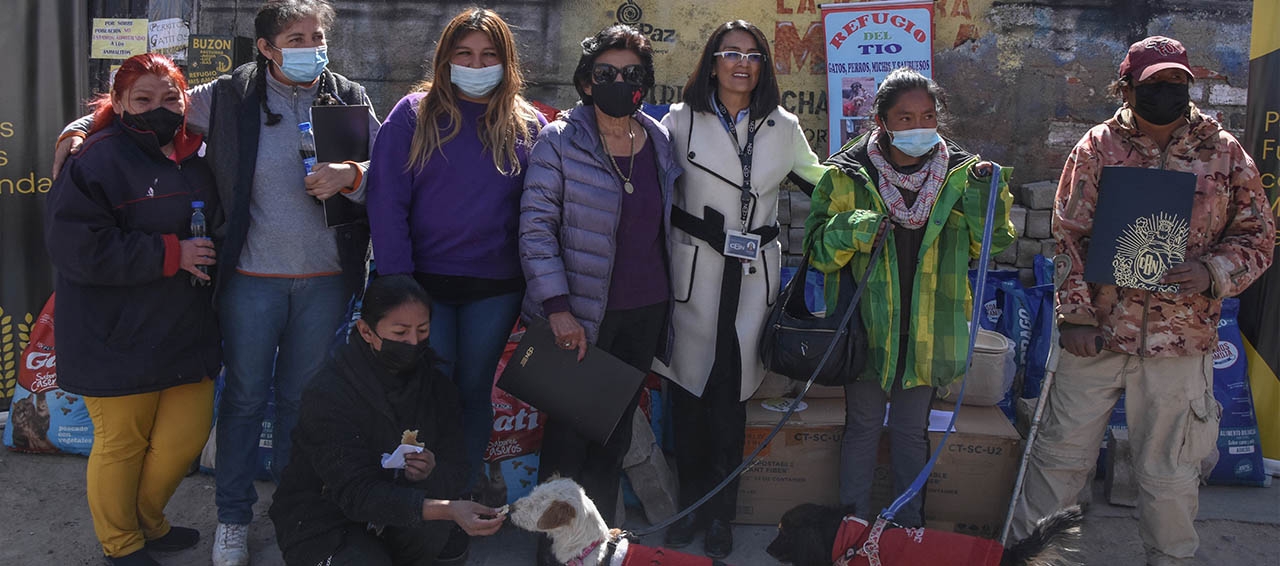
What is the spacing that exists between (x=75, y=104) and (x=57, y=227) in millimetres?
2326

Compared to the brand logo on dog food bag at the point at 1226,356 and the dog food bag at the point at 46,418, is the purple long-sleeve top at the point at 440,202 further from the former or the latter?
the brand logo on dog food bag at the point at 1226,356

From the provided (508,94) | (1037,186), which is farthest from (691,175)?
(1037,186)

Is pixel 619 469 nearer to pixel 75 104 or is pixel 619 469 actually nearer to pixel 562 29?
pixel 562 29

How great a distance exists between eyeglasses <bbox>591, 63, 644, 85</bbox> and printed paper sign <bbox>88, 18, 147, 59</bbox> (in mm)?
3756

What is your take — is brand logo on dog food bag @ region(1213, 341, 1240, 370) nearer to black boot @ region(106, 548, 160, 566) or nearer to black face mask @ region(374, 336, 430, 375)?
black face mask @ region(374, 336, 430, 375)

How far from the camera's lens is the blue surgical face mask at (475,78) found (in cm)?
347

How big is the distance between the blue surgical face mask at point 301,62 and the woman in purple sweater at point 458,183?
1.12 feet

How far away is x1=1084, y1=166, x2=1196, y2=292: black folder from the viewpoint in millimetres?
3330

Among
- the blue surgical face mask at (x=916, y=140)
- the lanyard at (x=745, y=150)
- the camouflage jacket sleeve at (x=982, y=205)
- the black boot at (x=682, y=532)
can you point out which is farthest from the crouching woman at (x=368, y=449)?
the camouflage jacket sleeve at (x=982, y=205)

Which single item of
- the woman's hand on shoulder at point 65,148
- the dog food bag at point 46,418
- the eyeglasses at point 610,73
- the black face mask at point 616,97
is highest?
the eyeglasses at point 610,73

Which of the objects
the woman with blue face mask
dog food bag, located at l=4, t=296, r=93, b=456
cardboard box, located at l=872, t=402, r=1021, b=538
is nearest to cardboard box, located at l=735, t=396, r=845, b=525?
cardboard box, located at l=872, t=402, r=1021, b=538

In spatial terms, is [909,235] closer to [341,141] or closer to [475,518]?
[475,518]

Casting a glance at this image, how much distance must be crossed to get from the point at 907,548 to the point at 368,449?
1688 millimetres

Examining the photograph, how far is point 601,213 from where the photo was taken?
348 centimetres
